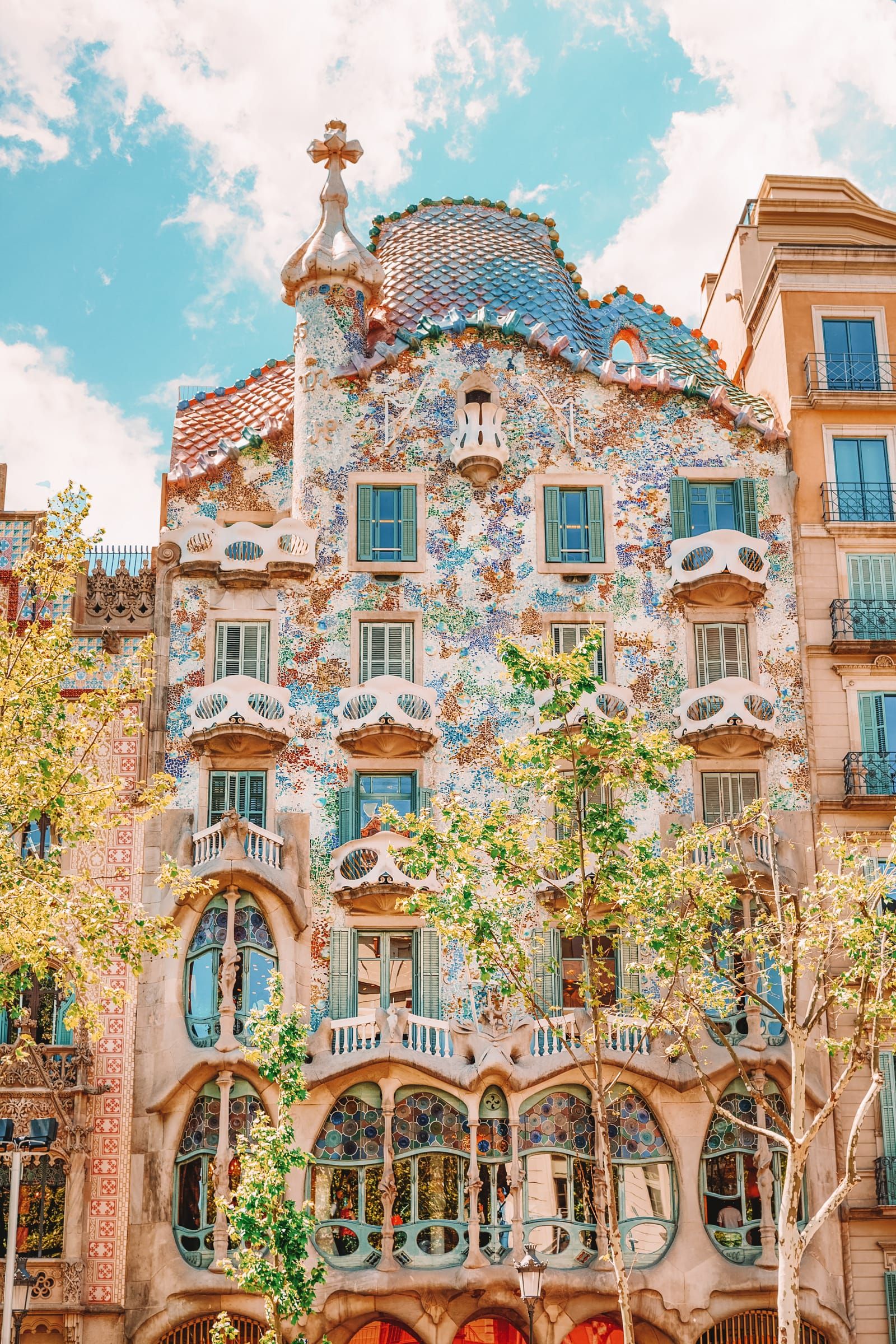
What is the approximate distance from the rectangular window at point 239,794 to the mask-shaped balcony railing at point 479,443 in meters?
6.19

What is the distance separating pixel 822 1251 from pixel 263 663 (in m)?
12.3

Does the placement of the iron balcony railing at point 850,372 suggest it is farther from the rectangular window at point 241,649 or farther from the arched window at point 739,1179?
the arched window at point 739,1179

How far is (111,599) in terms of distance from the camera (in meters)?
29.7

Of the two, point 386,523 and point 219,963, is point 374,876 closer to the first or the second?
point 219,963

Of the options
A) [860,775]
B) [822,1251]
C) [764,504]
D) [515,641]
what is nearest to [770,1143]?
[822,1251]

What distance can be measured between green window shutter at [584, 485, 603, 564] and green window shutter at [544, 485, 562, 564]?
51 cm

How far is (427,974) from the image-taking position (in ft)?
90.3

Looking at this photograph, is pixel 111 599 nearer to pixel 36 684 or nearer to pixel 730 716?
pixel 36 684

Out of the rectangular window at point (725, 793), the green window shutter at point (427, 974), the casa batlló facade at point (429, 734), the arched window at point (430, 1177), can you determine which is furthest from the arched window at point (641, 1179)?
the rectangular window at point (725, 793)

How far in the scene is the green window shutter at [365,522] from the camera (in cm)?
2994

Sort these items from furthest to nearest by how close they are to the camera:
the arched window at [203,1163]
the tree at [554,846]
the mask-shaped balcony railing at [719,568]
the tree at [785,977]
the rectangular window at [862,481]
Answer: the rectangular window at [862,481]
the mask-shaped balcony railing at [719,568]
the arched window at [203,1163]
the tree at [554,846]
the tree at [785,977]

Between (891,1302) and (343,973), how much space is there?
9.32m

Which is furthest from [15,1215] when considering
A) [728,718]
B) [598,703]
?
[728,718]

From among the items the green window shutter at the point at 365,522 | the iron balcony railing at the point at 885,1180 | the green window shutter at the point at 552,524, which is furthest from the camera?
the green window shutter at the point at 552,524
